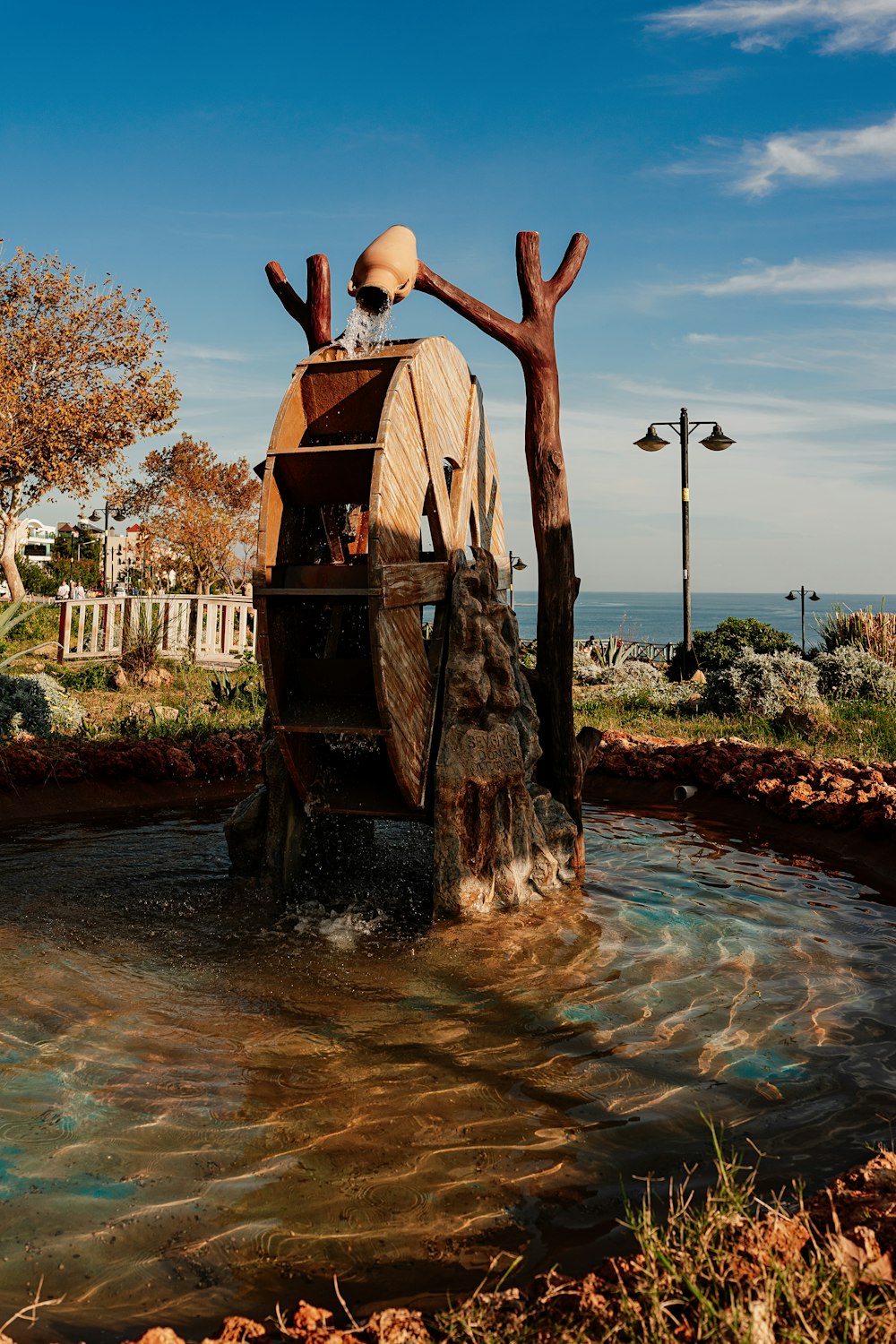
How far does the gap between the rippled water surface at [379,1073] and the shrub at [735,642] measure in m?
10.8

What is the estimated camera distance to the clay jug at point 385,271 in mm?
5457

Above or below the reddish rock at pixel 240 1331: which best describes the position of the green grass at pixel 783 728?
above

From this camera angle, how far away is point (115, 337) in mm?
23766

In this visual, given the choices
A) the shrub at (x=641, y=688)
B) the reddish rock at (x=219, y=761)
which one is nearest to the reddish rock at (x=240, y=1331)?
the reddish rock at (x=219, y=761)

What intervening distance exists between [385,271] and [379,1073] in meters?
4.06

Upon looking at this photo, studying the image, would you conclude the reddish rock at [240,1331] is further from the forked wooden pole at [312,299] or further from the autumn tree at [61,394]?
the autumn tree at [61,394]

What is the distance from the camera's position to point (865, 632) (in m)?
14.9

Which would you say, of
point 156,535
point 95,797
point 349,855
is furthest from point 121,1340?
point 156,535

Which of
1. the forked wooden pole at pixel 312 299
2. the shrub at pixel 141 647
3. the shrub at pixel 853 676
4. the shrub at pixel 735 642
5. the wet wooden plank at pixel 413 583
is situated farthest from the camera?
the shrub at pixel 735 642

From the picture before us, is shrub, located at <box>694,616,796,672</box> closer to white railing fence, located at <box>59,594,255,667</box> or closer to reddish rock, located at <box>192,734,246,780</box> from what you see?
white railing fence, located at <box>59,594,255,667</box>

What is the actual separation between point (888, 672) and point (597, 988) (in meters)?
9.82

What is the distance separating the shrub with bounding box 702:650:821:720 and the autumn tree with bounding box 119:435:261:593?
26.0m

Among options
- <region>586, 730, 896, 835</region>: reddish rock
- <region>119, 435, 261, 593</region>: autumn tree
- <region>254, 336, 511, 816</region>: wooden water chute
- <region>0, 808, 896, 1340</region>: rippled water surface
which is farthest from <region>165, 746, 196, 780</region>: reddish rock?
<region>119, 435, 261, 593</region>: autumn tree

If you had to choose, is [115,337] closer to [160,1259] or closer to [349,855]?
[349,855]
